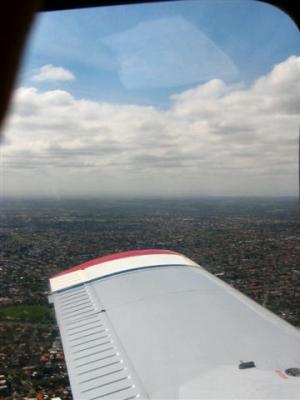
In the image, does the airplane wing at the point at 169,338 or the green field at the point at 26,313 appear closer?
the airplane wing at the point at 169,338

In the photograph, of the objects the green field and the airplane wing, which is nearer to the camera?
the airplane wing

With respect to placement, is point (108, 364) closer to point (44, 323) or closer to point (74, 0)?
point (44, 323)

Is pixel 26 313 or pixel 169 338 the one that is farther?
pixel 26 313

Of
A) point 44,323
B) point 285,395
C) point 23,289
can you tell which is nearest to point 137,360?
point 285,395
